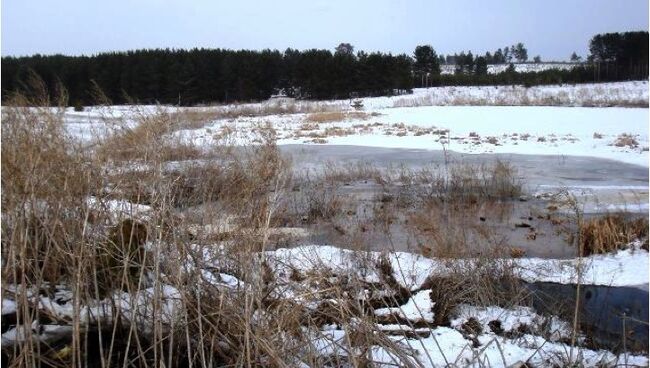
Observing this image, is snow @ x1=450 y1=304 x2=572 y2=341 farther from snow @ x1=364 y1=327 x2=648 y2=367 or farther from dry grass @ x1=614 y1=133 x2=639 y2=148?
dry grass @ x1=614 y1=133 x2=639 y2=148

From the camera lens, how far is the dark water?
4.66 meters

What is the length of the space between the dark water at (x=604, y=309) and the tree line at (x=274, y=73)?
41.2 metres

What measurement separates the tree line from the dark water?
41.2 metres

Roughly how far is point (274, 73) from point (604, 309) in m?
52.9

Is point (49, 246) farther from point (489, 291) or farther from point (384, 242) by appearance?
point (384, 242)

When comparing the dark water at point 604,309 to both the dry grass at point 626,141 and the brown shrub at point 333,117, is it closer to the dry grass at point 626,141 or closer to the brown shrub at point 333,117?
the dry grass at point 626,141

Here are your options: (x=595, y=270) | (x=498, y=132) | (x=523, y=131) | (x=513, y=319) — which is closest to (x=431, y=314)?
(x=513, y=319)

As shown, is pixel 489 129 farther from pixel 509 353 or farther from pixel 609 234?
pixel 509 353

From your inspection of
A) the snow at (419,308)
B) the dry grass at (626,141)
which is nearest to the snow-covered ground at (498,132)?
the dry grass at (626,141)

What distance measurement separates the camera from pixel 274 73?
56.1 meters

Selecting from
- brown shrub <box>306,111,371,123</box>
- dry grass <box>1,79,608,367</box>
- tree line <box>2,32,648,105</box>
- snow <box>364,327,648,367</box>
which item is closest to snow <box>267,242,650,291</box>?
dry grass <box>1,79,608,367</box>

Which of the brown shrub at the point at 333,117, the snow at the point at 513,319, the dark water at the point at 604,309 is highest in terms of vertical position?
the brown shrub at the point at 333,117

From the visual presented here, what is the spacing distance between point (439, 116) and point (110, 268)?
24442 millimetres

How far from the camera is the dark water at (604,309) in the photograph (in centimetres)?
466
